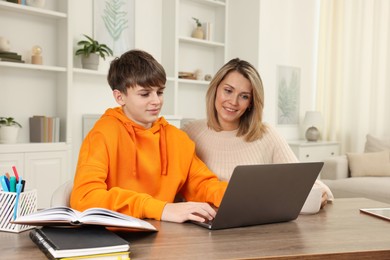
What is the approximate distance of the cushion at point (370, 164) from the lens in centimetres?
414

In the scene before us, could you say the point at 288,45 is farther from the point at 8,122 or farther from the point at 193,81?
the point at 8,122

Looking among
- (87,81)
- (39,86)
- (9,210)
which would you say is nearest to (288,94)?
(87,81)

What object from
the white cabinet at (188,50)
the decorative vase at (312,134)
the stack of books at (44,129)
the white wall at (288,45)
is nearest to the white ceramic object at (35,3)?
the stack of books at (44,129)

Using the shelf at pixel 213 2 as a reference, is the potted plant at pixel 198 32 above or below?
below

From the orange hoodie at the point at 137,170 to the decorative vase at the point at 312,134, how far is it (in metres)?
3.74

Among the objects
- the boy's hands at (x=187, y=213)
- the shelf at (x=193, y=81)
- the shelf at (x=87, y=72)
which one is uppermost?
the shelf at (x=87, y=72)

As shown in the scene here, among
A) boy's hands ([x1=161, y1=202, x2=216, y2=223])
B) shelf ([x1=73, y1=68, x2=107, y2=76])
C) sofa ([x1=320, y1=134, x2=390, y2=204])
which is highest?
shelf ([x1=73, y1=68, x2=107, y2=76])

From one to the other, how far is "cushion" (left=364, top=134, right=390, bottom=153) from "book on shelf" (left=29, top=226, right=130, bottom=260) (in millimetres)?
3909

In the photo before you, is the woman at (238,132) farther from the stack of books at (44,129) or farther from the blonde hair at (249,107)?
the stack of books at (44,129)

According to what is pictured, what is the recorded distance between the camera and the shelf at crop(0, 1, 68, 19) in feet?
11.3

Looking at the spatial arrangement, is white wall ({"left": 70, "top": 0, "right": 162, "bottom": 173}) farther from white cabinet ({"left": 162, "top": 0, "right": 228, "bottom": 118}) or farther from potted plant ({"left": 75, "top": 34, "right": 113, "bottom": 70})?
white cabinet ({"left": 162, "top": 0, "right": 228, "bottom": 118})

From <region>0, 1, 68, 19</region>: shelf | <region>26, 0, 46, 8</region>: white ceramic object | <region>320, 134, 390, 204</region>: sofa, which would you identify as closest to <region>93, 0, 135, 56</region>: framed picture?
<region>0, 1, 68, 19</region>: shelf

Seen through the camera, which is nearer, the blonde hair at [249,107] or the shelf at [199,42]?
the blonde hair at [249,107]

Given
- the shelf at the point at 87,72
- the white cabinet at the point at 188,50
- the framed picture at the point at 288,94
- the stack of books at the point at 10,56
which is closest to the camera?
the stack of books at the point at 10,56
